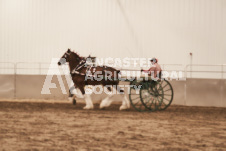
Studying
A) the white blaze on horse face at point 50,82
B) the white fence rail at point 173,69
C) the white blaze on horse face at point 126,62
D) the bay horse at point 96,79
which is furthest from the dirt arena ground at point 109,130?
the white blaze on horse face at point 126,62

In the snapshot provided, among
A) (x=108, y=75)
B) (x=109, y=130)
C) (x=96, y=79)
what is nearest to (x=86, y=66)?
(x=96, y=79)

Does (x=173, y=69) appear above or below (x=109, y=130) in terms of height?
above

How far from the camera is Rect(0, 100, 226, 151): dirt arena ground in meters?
6.67

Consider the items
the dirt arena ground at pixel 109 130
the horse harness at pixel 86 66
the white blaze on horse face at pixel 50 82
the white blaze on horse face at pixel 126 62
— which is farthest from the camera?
the white blaze on horse face at pixel 126 62

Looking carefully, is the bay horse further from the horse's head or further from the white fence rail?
the white fence rail

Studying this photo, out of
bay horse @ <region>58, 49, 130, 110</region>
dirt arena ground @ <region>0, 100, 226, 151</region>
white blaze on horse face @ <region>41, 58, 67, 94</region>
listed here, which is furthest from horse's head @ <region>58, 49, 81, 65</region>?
white blaze on horse face @ <region>41, 58, 67, 94</region>

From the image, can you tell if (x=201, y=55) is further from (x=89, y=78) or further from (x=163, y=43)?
(x=89, y=78)

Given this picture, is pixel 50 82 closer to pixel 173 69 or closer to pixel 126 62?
pixel 126 62

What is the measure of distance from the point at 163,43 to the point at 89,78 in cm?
419

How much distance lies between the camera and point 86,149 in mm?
6285

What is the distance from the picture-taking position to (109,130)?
8.23 meters

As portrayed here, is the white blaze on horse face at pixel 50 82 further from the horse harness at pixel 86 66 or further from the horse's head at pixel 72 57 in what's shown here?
the horse harness at pixel 86 66

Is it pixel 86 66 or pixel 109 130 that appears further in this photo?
pixel 86 66

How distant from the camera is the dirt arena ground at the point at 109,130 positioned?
263 inches
